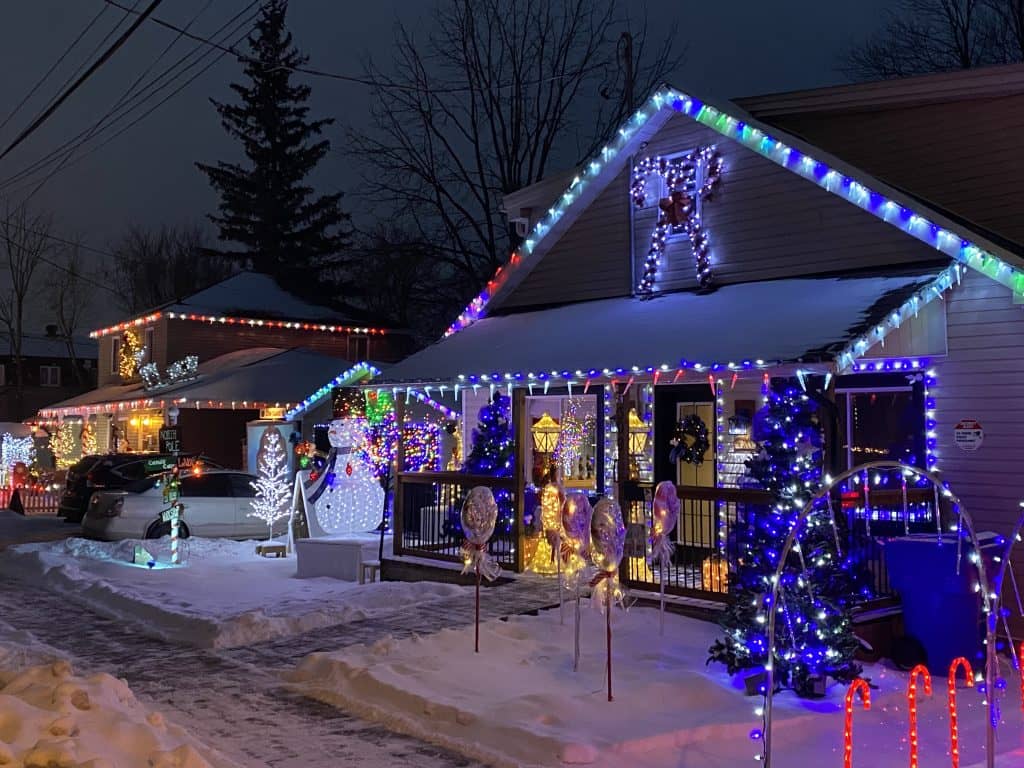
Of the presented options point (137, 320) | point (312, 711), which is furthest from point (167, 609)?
point (137, 320)

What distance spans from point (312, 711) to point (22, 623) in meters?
5.36

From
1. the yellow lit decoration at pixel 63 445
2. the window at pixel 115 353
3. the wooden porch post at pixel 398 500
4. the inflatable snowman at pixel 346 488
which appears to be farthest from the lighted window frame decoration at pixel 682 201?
the yellow lit decoration at pixel 63 445

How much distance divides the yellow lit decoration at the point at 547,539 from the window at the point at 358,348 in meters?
22.4

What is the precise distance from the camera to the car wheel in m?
17.7

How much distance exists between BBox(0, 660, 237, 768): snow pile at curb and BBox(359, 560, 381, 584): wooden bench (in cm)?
782

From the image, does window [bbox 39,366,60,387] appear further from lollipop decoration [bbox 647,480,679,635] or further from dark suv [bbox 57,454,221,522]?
lollipop decoration [bbox 647,480,679,635]

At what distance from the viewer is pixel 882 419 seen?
1155cm

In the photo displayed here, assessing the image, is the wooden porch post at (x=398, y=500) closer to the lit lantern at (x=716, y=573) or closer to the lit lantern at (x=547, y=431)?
the lit lantern at (x=547, y=431)

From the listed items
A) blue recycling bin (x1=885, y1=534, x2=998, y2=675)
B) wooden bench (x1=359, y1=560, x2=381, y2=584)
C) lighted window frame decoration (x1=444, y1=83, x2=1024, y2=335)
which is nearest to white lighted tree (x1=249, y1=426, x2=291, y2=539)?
wooden bench (x1=359, y1=560, x2=381, y2=584)

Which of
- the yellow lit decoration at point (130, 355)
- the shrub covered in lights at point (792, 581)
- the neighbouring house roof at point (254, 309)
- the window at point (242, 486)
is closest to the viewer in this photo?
the shrub covered in lights at point (792, 581)

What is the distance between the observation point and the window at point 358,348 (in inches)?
1377

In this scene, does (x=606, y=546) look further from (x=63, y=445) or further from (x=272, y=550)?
(x=63, y=445)

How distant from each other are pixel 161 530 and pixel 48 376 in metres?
54.5

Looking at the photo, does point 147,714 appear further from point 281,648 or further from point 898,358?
point 898,358
